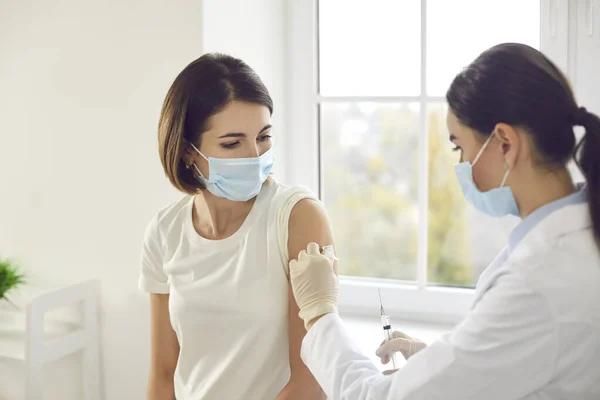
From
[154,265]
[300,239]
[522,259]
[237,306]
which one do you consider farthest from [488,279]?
[154,265]

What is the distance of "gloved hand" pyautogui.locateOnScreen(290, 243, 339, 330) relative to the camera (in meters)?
1.37

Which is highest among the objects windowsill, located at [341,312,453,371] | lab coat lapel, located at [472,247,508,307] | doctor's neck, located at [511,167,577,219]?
doctor's neck, located at [511,167,577,219]

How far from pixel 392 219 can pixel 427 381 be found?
1175 mm

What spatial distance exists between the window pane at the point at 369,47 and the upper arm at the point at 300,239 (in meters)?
0.81

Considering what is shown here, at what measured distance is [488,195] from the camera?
121cm

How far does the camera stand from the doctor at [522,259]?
1025mm

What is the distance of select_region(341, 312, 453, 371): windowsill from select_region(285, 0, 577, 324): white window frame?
3 centimetres

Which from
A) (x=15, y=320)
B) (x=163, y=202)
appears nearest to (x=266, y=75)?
(x=163, y=202)

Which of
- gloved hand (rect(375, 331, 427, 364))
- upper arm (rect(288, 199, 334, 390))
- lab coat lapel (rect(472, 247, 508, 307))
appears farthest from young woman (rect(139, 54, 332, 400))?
lab coat lapel (rect(472, 247, 508, 307))

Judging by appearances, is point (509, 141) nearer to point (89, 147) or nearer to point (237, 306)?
point (237, 306)

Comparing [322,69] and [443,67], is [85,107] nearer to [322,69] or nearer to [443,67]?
[322,69]

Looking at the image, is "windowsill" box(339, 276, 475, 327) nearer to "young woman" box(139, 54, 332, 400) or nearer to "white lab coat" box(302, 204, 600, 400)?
"young woman" box(139, 54, 332, 400)

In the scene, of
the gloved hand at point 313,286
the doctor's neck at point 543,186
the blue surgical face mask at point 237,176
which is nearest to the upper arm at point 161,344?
the blue surgical face mask at point 237,176

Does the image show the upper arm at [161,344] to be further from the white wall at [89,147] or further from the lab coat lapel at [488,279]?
the lab coat lapel at [488,279]
